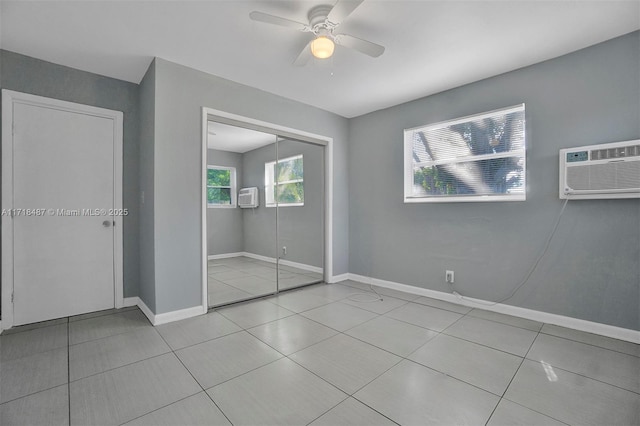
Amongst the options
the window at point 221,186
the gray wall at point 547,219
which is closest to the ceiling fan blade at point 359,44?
the gray wall at point 547,219

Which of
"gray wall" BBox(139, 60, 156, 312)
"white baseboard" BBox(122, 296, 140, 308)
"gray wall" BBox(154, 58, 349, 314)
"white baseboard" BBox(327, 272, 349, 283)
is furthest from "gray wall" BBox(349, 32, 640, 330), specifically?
"white baseboard" BBox(122, 296, 140, 308)

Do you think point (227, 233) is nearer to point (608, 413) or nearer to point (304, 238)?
point (304, 238)

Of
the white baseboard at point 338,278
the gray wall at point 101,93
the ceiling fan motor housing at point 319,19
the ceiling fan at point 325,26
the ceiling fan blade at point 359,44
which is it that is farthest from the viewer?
the white baseboard at point 338,278

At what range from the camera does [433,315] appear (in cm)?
300

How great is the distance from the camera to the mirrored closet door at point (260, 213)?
3.43 meters

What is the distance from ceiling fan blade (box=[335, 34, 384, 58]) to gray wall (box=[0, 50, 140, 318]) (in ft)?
8.75

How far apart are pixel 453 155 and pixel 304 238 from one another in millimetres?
2434

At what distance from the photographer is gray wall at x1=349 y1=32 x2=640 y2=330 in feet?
7.88

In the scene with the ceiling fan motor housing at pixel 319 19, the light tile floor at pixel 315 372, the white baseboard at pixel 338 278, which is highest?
the ceiling fan motor housing at pixel 319 19

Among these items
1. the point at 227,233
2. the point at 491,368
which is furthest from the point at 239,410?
the point at 227,233

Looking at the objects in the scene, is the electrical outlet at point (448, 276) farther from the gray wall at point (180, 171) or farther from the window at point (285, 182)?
the gray wall at point (180, 171)

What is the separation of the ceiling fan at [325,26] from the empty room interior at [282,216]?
18 millimetres

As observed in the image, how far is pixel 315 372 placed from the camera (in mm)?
1950

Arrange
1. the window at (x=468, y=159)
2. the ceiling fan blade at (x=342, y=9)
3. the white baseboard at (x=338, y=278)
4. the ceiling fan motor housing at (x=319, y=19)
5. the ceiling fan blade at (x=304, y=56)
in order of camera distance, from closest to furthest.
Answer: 1. the ceiling fan blade at (x=342, y=9)
2. the ceiling fan motor housing at (x=319, y=19)
3. the ceiling fan blade at (x=304, y=56)
4. the window at (x=468, y=159)
5. the white baseboard at (x=338, y=278)
